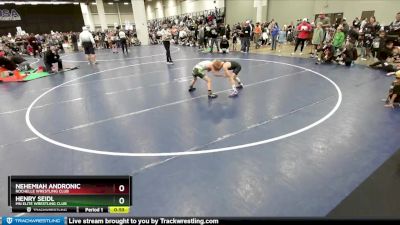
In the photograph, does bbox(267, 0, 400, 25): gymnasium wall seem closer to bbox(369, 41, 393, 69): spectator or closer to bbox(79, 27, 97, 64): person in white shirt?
bbox(369, 41, 393, 69): spectator

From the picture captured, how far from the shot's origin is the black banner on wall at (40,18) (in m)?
32.4

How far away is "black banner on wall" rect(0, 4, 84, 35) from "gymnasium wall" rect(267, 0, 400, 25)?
29895mm

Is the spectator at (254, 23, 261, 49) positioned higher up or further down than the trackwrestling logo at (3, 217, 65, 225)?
higher up

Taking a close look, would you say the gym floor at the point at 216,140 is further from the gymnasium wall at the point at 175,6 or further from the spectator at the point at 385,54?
the gymnasium wall at the point at 175,6

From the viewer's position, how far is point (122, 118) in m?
6.03

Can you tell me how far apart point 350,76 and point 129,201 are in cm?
925

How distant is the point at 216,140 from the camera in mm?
4723

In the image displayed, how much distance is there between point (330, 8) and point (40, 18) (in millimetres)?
36673

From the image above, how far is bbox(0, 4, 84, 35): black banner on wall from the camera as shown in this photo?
3244cm

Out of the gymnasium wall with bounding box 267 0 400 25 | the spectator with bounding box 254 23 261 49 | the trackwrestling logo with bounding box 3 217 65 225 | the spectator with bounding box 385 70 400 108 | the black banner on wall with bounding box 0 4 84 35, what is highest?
the black banner on wall with bounding box 0 4 84 35

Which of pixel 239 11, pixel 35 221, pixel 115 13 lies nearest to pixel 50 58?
pixel 35 221

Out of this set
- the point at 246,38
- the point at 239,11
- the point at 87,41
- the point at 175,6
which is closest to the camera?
the point at 87,41
